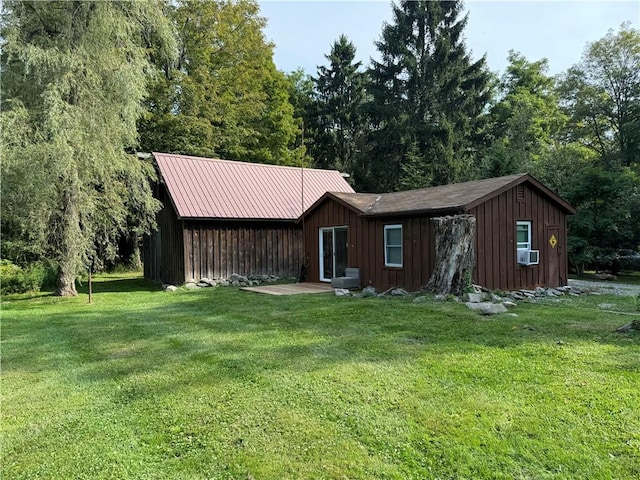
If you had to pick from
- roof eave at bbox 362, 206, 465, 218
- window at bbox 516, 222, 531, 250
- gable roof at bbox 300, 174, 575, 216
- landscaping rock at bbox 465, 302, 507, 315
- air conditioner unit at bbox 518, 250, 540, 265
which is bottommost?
landscaping rock at bbox 465, 302, 507, 315

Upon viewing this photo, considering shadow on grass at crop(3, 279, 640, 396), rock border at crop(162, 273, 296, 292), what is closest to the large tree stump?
shadow on grass at crop(3, 279, 640, 396)

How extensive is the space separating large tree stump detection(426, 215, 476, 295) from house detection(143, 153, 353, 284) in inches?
278

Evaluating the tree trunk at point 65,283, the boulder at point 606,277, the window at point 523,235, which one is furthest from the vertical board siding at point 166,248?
the boulder at point 606,277

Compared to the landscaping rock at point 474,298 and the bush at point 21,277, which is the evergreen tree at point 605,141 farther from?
the bush at point 21,277

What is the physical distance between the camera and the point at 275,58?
29953 millimetres

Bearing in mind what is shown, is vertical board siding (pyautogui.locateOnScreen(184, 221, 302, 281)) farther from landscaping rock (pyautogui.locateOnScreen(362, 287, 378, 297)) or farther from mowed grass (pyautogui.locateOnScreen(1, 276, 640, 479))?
mowed grass (pyautogui.locateOnScreen(1, 276, 640, 479))

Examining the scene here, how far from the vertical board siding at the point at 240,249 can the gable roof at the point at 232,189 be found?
1.54 feet

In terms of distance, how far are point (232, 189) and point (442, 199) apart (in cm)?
816

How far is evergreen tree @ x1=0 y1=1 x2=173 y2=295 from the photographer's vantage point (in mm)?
9984

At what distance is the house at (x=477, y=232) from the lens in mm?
10445

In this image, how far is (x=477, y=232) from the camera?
10234mm

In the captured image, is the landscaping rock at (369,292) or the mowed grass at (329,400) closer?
the mowed grass at (329,400)

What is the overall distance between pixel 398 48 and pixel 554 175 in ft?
47.8

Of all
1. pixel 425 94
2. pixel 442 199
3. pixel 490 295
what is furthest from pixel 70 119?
pixel 425 94
